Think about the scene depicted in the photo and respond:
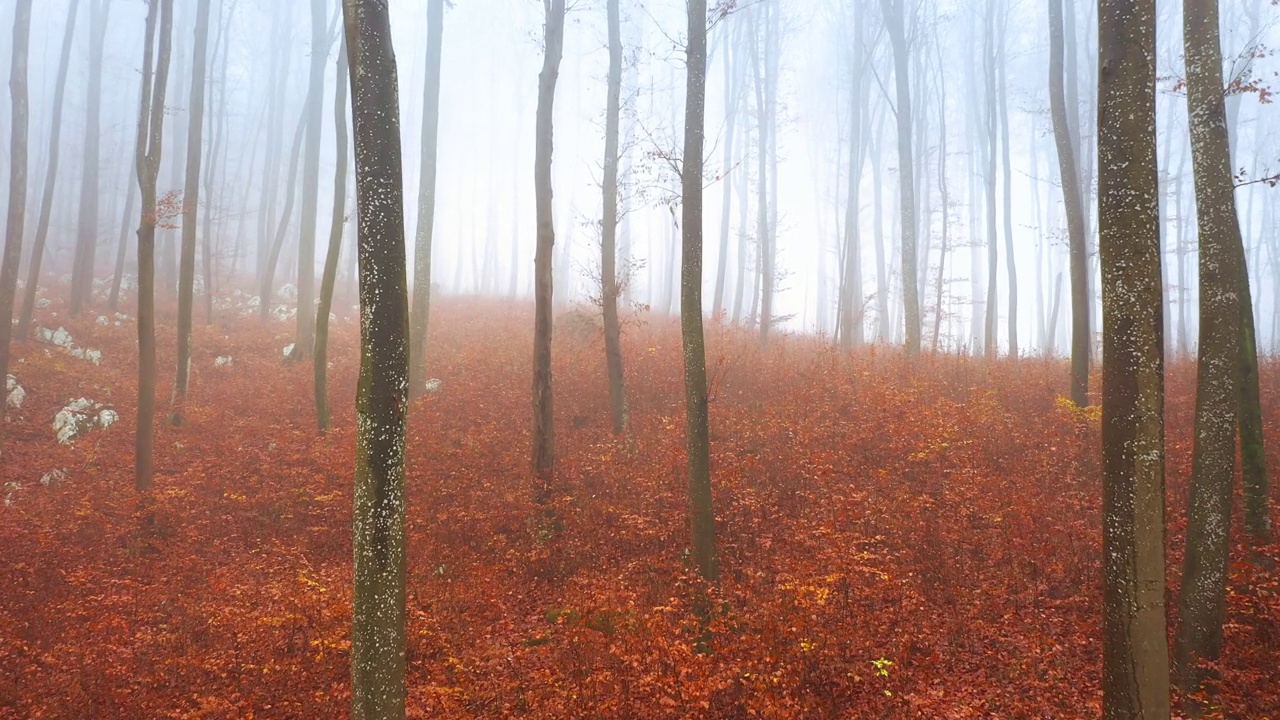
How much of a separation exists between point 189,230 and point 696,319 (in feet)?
45.4

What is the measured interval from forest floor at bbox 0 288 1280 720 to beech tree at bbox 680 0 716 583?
0.73 metres

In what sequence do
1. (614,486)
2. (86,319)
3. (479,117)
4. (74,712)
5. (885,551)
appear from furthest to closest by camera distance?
(479,117) < (86,319) < (614,486) < (885,551) < (74,712)

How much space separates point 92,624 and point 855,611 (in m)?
9.16

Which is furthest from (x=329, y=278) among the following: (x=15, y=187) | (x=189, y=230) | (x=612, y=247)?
(x=15, y=187)

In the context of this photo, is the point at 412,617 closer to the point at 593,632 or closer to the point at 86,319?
the point at 593,632

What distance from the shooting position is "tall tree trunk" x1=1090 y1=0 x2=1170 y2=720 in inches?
146

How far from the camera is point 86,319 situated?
1975cm

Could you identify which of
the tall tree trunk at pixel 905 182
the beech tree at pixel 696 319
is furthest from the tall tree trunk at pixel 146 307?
the tall tree trunk at pixel 905 182

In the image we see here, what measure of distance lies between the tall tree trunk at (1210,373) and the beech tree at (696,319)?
4.60 meters

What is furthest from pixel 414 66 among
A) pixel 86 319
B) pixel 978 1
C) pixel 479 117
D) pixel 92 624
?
pixel 92 624

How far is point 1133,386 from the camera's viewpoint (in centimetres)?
376

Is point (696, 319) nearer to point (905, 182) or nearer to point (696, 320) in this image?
point (696, 320)

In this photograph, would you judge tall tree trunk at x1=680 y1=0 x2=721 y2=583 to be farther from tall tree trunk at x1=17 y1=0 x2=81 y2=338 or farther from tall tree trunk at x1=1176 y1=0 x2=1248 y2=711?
tall tree trunk at x1=17 y1=0 x2=81 y2=338

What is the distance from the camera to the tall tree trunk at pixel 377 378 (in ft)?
14.4
